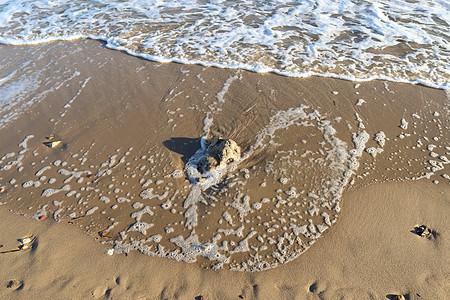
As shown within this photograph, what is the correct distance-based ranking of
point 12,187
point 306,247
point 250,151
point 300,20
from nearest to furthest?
point 306,247, point 12,187, point 250,151, point 300,20

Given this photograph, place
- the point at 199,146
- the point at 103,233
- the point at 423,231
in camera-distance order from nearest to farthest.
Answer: the point at 423,231 < the point at 103,233 < the point at 199,146

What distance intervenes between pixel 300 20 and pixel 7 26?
7.81 meters

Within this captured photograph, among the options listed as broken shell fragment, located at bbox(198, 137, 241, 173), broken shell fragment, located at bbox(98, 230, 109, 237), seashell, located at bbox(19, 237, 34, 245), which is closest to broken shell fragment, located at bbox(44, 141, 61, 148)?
seashell, located at bbox(19, 237, 34, 245)

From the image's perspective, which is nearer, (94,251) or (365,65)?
(94,251)

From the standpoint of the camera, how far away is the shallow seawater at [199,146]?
9.99ft

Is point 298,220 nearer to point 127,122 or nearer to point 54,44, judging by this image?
point 127,122

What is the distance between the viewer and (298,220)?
3092 mm

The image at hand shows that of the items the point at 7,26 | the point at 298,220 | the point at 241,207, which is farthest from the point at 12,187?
the point at 7,26

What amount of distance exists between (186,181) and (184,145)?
66cm

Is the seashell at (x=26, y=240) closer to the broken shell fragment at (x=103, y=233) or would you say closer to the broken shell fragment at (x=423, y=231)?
the broken shell fragment at (x=103, y=233)

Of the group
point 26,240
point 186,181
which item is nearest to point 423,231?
Result: point 186,181

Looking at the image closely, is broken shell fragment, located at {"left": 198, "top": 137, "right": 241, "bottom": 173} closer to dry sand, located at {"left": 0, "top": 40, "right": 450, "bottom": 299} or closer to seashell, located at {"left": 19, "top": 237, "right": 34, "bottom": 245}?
dry sand, located at {"left": 0, "top": 40, "right": 450, "bottom": 299}

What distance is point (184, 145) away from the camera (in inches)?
158

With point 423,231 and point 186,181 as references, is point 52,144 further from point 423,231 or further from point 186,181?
point 423,231
